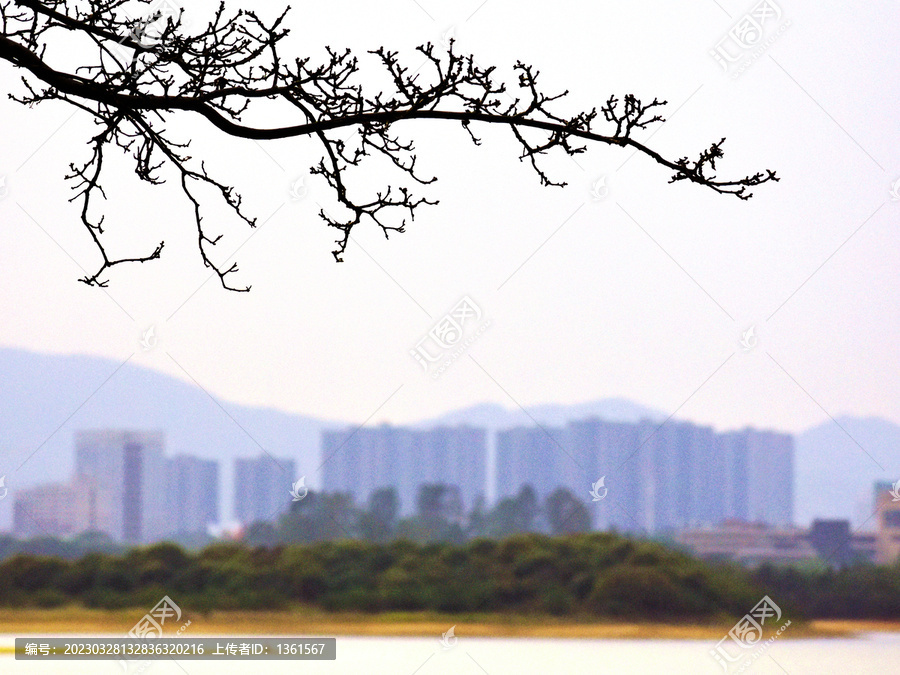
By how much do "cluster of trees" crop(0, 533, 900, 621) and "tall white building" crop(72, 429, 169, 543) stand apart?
23 cm

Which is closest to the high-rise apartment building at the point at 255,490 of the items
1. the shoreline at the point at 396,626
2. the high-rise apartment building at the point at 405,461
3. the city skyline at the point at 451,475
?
the city skyline at the point at 451,475

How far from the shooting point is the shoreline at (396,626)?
224 inches

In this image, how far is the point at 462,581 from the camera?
19.4ft

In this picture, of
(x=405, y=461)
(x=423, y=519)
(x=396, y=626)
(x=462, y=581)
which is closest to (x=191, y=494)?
(x=405, y=461)

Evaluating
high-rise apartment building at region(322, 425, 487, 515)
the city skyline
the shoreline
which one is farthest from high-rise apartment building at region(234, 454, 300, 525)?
the shoreline

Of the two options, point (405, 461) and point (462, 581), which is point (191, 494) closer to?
point (405, 461)

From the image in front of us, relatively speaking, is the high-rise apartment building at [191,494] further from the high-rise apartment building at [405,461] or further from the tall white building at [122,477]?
the high-rise apartment building at [405,461]

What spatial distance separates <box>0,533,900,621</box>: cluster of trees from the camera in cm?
583

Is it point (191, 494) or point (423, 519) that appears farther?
point (191, 494)

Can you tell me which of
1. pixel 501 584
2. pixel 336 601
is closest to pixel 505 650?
pixel 501 584

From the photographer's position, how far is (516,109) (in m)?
1.52

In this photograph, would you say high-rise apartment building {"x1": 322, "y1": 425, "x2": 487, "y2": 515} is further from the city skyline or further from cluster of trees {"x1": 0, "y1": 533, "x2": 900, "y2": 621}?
cluster of trees {"x1": 0, "y1": 533, "x2": 900, "y2": 621}

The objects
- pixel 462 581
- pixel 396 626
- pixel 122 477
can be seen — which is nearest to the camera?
pixel 396 626

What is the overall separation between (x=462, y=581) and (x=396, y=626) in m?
0.43
